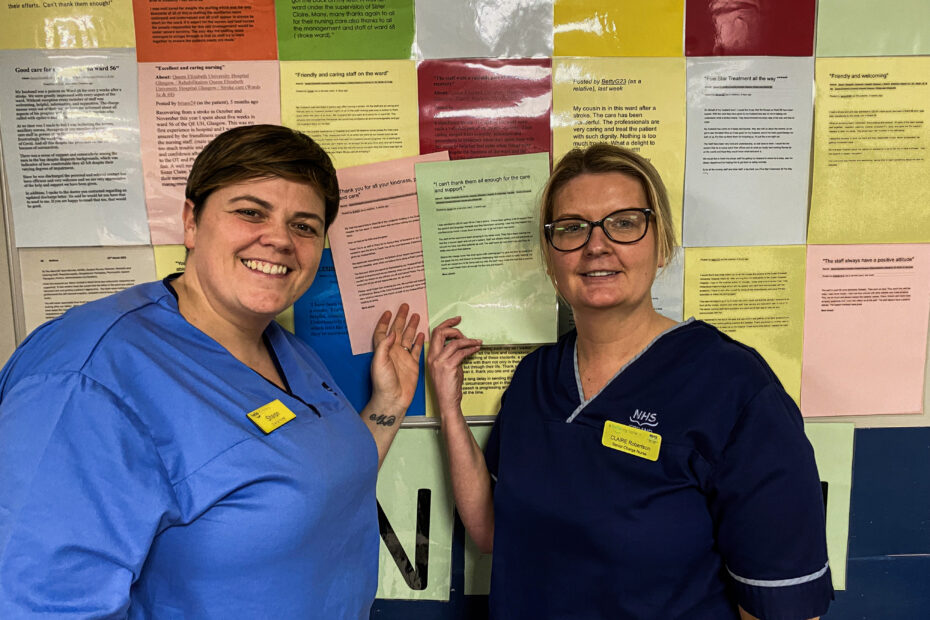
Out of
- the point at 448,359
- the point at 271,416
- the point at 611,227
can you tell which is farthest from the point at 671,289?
the point at 271,416

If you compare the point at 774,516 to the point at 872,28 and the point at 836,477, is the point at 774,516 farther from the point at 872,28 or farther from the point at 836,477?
the point at 872,28

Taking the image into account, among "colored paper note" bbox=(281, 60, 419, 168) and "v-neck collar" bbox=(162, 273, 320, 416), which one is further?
"colored paper note" bbox=(281, 60, 419, 168)

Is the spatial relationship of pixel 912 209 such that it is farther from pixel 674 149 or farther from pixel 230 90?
pixel 230 90

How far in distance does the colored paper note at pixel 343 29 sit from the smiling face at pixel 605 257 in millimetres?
488

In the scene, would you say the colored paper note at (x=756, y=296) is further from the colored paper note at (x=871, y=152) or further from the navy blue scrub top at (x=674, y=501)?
the navy blue scrub top at (x=674, y=501)

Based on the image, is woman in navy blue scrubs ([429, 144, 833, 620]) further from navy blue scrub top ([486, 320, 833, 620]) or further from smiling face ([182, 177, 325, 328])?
smiling face ([182, 177, 325, 328])

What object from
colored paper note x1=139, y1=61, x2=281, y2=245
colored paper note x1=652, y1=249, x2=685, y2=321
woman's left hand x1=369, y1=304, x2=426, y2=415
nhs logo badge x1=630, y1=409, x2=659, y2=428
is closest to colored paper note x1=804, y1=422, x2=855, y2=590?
colored paper note x1=652, y1=249, x2=685, y2=321

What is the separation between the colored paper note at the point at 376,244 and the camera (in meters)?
1.15

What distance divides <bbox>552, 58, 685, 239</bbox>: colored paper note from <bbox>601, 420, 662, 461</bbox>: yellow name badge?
1.84 feet

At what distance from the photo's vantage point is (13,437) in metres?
0.63

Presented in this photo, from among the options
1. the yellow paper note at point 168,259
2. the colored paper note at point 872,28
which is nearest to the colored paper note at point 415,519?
the yellow paper note at point 168,259

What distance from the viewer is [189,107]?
1115 mm

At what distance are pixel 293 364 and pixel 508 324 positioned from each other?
469 millimetres

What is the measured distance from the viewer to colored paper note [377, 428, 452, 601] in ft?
4.06
